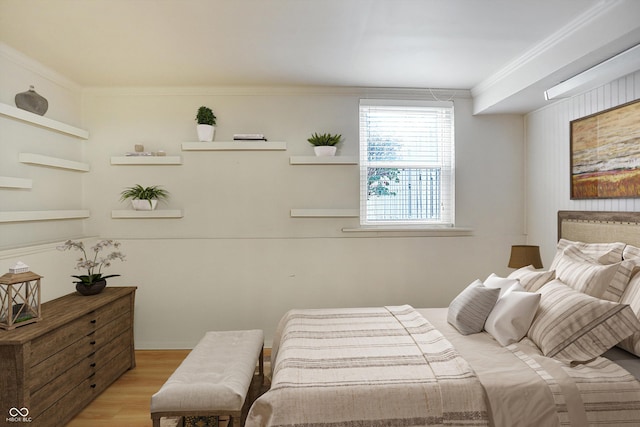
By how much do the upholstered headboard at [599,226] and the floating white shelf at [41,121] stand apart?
4.58m

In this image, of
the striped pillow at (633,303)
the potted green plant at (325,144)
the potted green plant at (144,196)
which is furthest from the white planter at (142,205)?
the striped pillow at (633,303)

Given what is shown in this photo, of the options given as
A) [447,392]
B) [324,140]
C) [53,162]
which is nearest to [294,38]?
[324,140]

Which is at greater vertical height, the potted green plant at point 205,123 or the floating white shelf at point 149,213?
the potted green plant at point 205,123

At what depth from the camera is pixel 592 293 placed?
227 centimetres

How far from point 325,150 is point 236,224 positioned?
3.93 ft

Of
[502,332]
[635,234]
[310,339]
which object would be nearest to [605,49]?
[635,234]

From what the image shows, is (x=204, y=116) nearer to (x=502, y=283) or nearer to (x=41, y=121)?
(x=41, y=121)

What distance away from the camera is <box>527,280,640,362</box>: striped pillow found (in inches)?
78.7

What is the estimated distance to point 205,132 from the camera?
12.5 feet

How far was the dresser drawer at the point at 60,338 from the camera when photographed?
2215 millimetres

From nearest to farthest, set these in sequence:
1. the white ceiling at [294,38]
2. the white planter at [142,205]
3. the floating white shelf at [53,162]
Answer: the white ceiling at [294,38] < the floating white shelf at [53,162] < the white planter at [142,205]

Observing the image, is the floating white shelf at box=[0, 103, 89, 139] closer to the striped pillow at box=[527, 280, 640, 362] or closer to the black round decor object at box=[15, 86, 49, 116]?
the black round decor object at box=[15, 86, 49, 116]

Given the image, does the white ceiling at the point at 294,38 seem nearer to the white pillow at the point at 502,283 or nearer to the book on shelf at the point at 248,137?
the book on shelf at the point at 248,137

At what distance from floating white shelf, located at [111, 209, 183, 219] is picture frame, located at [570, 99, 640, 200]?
146 inches
